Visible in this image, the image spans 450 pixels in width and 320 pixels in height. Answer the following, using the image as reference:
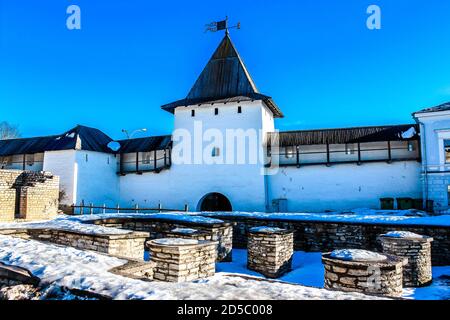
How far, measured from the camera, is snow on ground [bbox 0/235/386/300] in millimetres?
2826

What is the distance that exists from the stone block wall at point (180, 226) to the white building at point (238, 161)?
893cm

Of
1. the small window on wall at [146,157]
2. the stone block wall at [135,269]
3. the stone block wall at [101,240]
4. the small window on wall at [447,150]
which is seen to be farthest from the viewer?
the small window on wall at [146,157]

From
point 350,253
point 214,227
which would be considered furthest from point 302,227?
point 350,253

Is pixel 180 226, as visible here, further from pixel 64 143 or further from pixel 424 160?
pixel 64 143

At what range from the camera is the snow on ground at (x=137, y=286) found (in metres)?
2.83

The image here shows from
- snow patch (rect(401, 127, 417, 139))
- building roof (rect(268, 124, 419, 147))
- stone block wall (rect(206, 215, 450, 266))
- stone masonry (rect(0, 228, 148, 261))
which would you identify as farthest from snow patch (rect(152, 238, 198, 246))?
snow patch (rect(401, 127, 417, 139))

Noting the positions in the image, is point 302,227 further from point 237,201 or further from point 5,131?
point 5,131

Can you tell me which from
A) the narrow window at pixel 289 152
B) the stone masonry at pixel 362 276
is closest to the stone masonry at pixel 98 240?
the stone masonry at pixel 362 276

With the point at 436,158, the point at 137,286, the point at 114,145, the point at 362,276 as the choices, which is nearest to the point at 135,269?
the point at 137,286

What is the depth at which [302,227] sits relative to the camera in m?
9.77

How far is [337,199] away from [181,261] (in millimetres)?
13878

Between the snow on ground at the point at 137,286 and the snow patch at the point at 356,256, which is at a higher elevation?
the snow on ground at the point at 137,286

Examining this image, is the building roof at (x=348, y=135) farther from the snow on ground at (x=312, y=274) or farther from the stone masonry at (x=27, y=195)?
the stone masonry at (x=27, y=195)

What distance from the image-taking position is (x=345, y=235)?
9117mm
